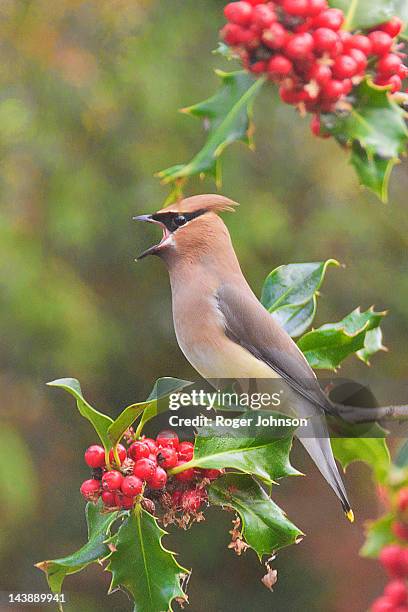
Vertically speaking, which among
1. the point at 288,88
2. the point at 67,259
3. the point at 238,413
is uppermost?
the point at 288,88

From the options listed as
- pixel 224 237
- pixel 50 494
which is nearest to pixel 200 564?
pixel 50 494

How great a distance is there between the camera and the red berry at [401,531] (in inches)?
24.1

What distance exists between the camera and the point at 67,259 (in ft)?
12.2

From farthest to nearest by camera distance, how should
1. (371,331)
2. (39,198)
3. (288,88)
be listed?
(39,198)
(371,331)
(288,88)

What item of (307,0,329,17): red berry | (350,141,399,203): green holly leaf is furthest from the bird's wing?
(307,0,329,17): red berry

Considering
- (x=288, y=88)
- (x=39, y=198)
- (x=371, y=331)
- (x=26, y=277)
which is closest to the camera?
(x=288, y=88)

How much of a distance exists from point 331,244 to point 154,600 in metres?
2.68

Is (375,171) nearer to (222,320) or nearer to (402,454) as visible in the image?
(402,454)

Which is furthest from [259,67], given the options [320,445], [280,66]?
[320,445]

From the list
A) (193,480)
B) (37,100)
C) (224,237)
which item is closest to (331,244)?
(37,100)

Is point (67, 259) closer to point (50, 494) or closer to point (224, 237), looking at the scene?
point (50, 494)

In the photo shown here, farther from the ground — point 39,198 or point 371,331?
point 371,331

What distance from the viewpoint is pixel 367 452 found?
36.6 inches

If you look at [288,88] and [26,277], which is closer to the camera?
[288,88]
